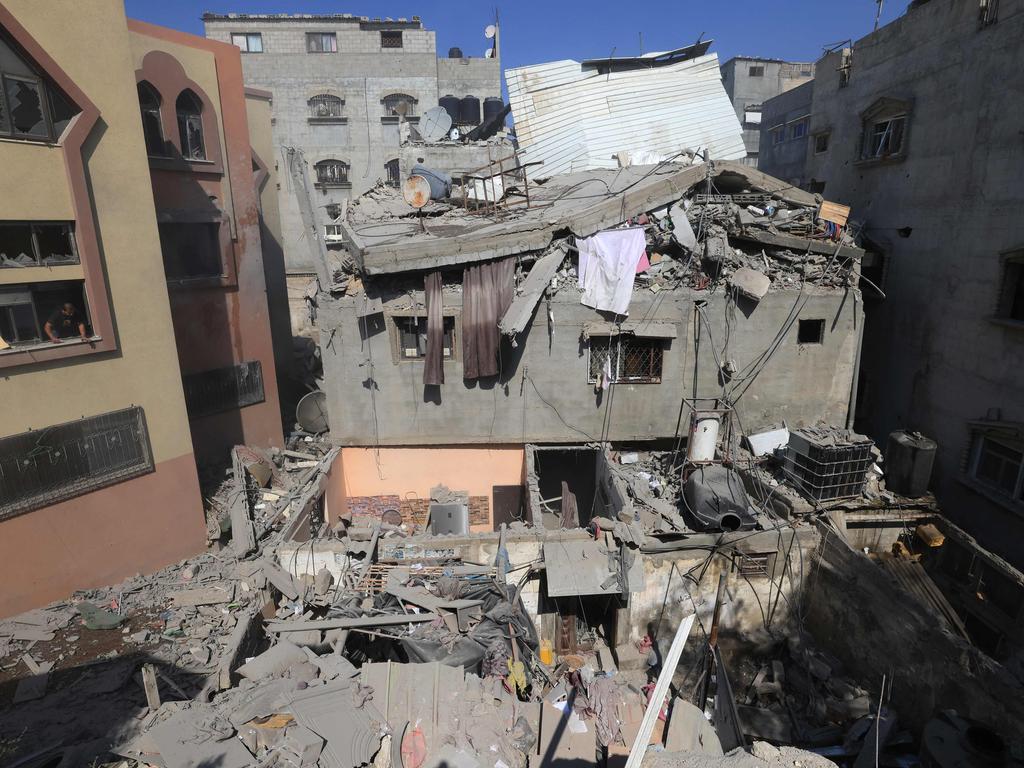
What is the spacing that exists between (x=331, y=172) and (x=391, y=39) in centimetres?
869

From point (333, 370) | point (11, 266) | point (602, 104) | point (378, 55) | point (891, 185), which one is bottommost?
point (333, 370)

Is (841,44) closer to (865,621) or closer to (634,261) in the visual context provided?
(634,261)

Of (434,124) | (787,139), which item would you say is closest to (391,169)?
(434,124)

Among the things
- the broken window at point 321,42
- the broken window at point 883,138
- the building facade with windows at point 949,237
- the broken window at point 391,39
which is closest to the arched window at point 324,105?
the broken window at point 321,42

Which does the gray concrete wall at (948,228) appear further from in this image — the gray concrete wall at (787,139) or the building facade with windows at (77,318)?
the building facade with windows at (77,318)

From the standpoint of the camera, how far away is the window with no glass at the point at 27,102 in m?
10.4

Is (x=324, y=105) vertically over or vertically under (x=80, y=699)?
over

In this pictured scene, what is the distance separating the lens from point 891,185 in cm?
1725

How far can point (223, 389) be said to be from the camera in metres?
18.1

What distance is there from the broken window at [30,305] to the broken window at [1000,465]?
2076cm

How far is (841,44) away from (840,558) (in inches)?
670

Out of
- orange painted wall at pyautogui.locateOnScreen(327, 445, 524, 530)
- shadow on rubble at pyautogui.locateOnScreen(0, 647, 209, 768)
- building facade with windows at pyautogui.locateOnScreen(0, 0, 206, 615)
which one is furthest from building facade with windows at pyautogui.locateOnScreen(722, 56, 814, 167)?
shadow on rubble at pyautogui.locateOnScreen(0, 647, 209, 768)

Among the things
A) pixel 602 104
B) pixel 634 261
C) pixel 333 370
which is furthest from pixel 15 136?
pixel 602 104

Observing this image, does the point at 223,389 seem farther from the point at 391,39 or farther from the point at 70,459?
the point at 391,39
